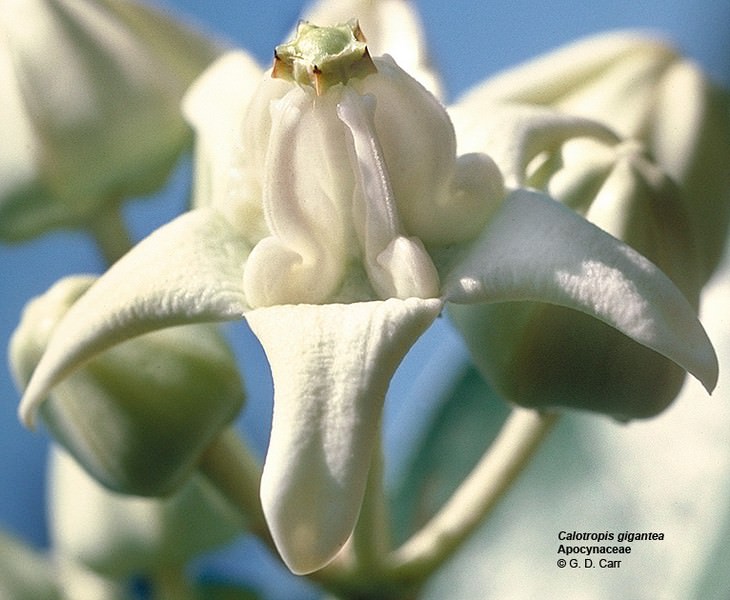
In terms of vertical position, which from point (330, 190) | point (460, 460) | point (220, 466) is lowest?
point (460, 460)

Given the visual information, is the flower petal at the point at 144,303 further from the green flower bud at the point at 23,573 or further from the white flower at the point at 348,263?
the green flower bud at the point at 23,573

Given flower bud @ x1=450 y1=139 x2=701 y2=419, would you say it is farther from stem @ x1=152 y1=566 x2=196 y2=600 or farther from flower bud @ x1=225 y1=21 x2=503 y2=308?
stem @ x1=152 y1=566 x2=196 y2=600

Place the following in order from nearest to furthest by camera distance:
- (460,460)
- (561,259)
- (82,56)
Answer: (561,259)
(82,56)
(460,460)

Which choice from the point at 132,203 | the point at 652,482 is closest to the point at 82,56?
the point at 132,203

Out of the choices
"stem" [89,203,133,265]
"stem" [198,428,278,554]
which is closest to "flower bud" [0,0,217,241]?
"stem" [89,203,133,265]

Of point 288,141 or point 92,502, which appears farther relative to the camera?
point 92,502

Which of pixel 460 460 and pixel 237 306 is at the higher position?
pixel 237 306

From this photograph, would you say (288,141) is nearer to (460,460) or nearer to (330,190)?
(330,190)
